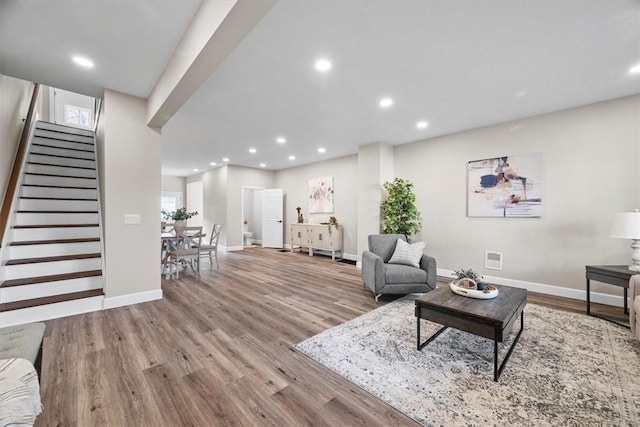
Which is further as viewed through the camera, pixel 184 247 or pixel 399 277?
pixel 184 247

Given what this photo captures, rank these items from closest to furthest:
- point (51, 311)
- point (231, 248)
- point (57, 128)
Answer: point (51, 311), point (57, 128), point (231, 248)

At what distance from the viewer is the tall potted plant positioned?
16.6 feet

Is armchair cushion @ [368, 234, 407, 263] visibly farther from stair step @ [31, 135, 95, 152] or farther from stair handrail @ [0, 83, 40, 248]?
stair step @ [31, 135, 95, 152]

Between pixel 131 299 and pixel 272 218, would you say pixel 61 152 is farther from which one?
pixel 272 218

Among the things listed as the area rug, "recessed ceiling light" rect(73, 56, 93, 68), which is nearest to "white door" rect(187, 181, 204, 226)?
"recessed ceiling light" rect(73, 56, 93, 68)

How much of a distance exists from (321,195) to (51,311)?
572cm

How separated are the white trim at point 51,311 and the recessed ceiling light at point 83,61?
8.58ft

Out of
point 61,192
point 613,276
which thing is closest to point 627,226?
point 613,276

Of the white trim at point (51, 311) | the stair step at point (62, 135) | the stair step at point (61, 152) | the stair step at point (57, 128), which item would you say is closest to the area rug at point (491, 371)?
the white trim at point (51, 311)

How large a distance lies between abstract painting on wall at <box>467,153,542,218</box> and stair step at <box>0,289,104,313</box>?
227 inches

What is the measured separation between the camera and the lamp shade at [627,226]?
268cm

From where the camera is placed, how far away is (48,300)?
2.84 m

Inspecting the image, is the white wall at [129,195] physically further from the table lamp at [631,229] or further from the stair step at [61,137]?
the table lamp at [631,229]


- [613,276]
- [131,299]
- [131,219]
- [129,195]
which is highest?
[129,195]
